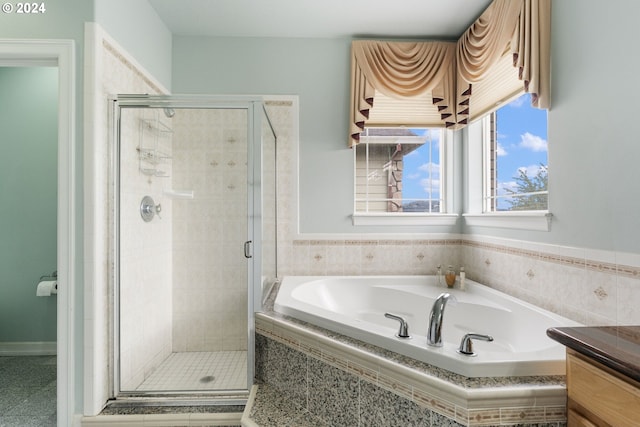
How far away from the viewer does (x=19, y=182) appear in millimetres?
2484

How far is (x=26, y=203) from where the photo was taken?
8.18 ft

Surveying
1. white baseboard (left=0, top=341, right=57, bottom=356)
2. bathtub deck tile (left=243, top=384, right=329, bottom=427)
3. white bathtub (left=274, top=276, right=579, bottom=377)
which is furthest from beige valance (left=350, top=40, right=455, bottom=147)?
white baseboard (left=0, top=341, right=57, bottom=356)

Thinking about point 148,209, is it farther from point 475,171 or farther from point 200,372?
point 475,171

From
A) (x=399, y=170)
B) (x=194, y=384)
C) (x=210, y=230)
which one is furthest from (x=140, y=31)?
(x=194, y=384)

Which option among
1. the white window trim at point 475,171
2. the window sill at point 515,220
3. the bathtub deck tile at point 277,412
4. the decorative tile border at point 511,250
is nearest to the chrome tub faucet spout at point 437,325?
the bathtub deck tile at point 277,412

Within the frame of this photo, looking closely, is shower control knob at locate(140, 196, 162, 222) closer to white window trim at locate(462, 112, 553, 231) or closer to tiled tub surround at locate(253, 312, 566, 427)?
tiled tub surround at locate(253, 312, 566, 427)

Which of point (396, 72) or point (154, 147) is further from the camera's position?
point (396, 72)

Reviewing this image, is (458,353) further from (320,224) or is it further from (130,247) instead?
(130,247)

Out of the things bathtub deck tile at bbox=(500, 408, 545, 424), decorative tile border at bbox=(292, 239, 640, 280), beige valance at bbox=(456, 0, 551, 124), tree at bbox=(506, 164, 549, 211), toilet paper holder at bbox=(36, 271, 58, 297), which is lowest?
bathtub deck tile at bbox=(500, 408, 545, 424)

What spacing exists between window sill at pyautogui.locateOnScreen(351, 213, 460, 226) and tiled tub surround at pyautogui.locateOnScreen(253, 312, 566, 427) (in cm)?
122

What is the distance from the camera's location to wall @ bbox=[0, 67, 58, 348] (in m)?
2.48

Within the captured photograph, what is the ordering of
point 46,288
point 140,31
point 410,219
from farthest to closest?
1. point 410,219
2. point 46,288
3. point 140,31

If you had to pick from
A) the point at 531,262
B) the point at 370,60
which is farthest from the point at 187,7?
the point at 531,262

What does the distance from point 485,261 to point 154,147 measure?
96.6 inches
